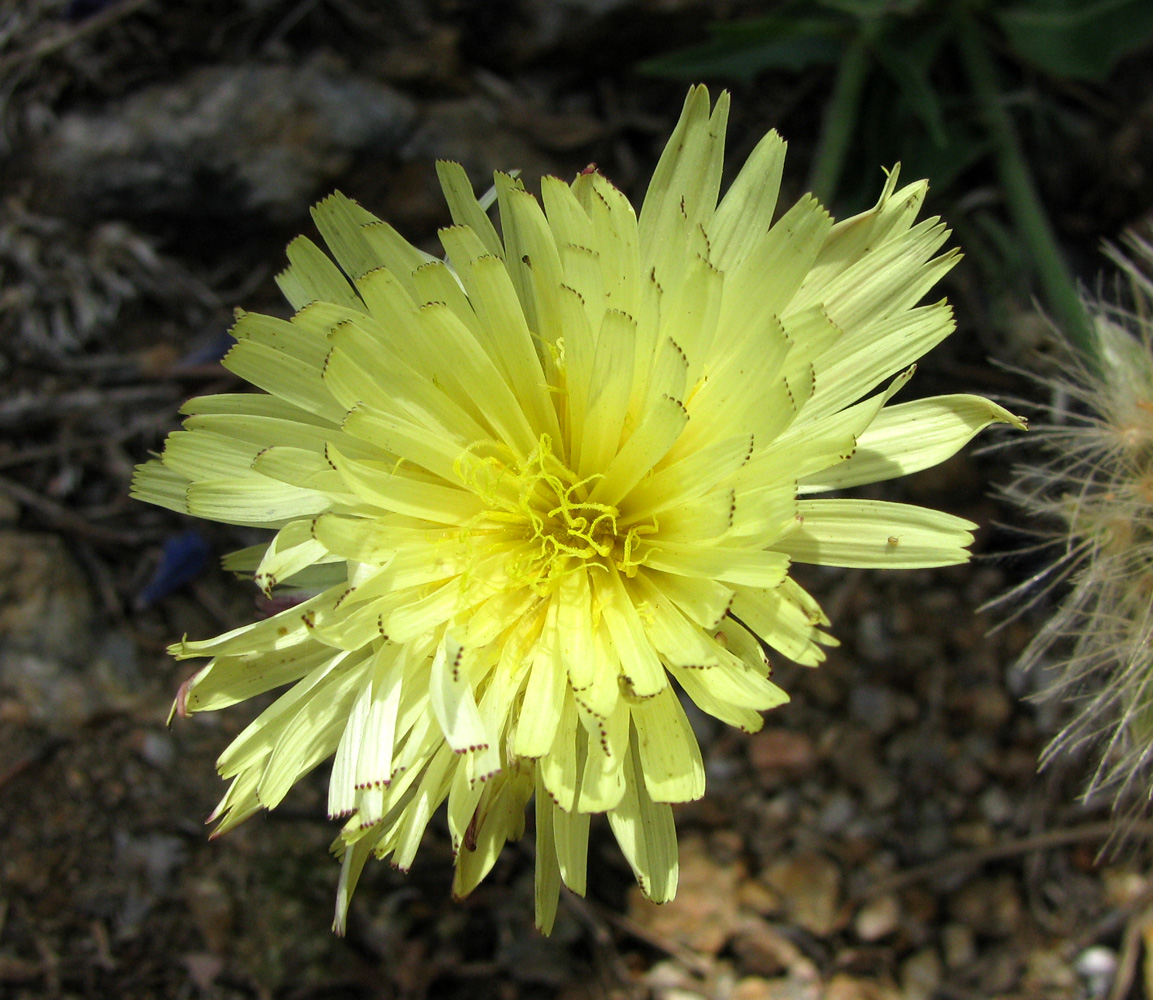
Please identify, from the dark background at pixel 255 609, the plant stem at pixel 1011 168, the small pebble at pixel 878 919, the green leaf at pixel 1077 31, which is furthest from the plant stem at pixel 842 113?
the small pebble at pixel 878 919

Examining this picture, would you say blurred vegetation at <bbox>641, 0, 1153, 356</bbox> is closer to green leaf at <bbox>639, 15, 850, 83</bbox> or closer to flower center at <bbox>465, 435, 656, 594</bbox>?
green leaf at <bbox>639, 15, 850, 83</bbox>

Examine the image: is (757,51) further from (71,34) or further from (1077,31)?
(71,34)

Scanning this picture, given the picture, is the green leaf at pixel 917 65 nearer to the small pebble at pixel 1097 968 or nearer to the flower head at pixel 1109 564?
the flower head at pixel 1109 564

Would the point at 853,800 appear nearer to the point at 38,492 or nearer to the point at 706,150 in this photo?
the point at 706,150

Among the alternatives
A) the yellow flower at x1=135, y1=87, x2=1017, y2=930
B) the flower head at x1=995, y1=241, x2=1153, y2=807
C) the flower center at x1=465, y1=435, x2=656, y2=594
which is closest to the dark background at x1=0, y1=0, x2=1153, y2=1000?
the flower head at x1=995, y1=241, x2=1153, y2=807

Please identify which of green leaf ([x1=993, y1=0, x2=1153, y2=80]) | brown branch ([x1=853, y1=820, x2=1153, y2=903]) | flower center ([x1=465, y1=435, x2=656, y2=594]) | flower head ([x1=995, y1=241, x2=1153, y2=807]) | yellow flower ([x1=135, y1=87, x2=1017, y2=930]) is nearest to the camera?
yellow flower ([x1=135, y1=87, x2=1017, y2=930])

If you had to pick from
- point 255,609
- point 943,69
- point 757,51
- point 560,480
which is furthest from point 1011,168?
point 255,609

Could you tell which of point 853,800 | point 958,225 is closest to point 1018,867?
point 853,800
